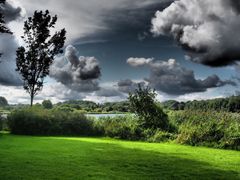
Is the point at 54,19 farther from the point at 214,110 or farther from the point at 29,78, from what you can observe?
the point at 214,110

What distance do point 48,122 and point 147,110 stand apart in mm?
6981

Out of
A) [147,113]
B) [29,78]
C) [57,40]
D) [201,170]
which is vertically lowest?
[201,170]

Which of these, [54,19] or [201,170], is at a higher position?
[54,19]

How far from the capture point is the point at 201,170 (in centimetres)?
1241

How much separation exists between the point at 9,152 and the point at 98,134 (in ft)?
42.4

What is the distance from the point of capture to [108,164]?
12906mm

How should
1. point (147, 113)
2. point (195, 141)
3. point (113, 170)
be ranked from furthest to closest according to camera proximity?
point (147, 113), point (195, 141), point (113, 170)

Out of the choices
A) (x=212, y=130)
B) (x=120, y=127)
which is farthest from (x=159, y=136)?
(x=212, y=130)

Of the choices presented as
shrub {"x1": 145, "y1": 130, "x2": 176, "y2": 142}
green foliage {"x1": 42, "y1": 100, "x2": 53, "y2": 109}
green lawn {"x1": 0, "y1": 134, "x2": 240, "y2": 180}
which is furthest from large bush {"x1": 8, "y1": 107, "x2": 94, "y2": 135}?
green foliage {"x1": 42, "y1": 100, "x2": 53, "y2": 109}

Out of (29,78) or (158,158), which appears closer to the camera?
(158,158)

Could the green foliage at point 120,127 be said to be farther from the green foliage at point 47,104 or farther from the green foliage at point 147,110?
the green foliage at point 47,104


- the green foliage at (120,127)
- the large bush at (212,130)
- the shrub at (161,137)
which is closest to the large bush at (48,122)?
the green foliage at (120,127)

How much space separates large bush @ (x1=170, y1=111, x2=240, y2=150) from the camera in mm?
20327

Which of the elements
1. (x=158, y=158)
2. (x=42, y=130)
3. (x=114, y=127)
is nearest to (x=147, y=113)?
(x=114, y=127)
